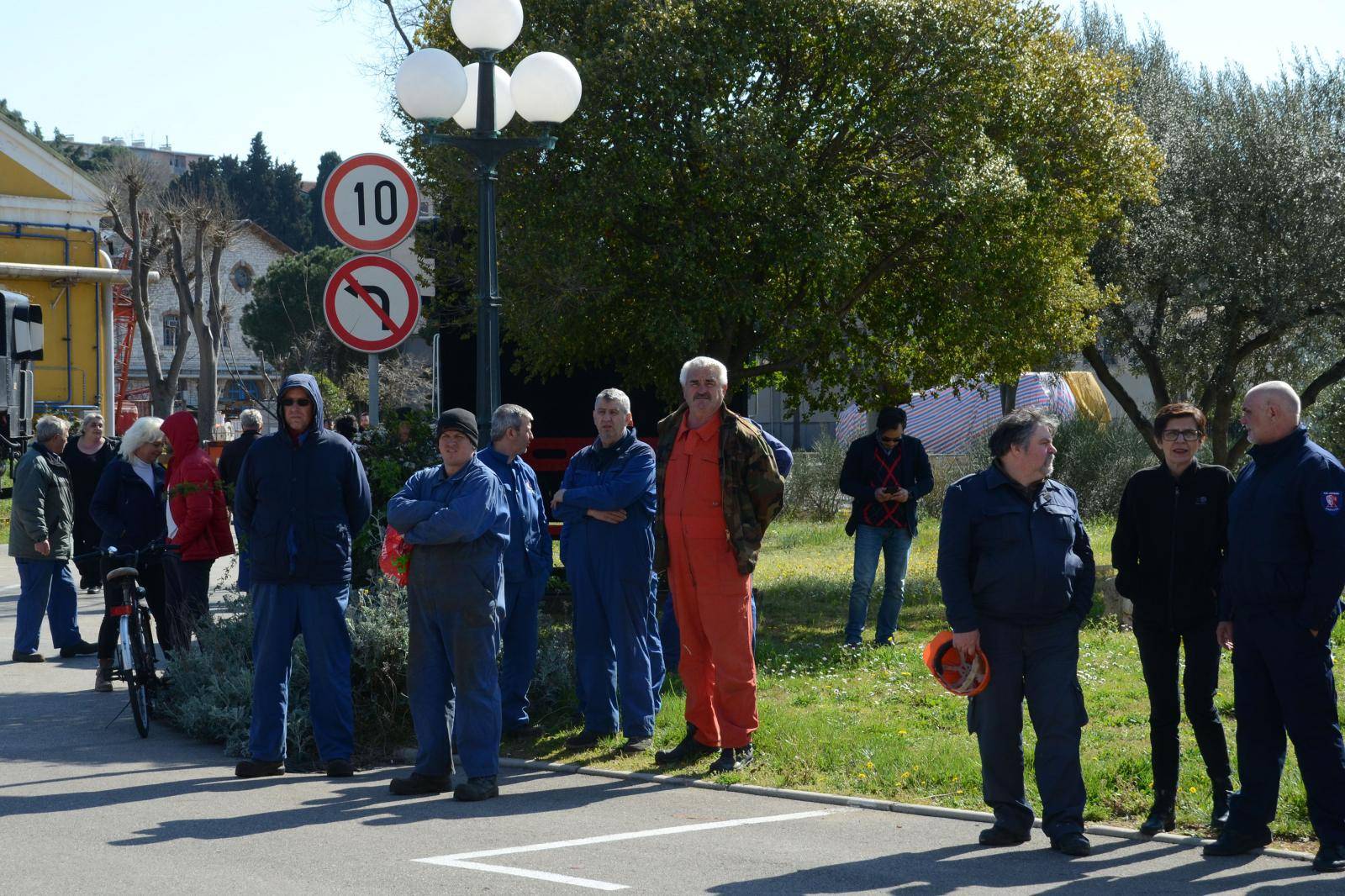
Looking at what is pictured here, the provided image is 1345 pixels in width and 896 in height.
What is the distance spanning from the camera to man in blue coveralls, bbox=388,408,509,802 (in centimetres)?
707

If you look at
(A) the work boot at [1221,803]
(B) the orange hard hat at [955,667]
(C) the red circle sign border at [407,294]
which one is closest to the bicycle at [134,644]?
(C) the red circle sign border at [407,294]

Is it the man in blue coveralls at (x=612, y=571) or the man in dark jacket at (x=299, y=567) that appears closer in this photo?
the man in dark jacket at (x=299, y=567)

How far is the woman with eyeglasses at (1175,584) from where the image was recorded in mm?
6328

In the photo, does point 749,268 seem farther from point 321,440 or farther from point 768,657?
point 321,440

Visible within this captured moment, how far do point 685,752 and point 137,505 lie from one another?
4.59 m

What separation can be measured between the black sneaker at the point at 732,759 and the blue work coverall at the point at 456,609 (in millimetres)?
1190

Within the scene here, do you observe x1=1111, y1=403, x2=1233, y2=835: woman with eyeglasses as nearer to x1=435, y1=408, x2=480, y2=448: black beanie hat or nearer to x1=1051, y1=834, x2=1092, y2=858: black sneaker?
x1=1051, y1=834, x2=1092, y2=858: black sneaker

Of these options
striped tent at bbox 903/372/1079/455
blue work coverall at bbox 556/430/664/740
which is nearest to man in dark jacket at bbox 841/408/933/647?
blue work coverall at bbox 556/430/664/740

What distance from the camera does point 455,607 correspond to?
280 inches

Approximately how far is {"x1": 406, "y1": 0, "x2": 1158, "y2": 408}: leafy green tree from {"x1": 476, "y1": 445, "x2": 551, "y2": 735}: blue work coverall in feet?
13.8

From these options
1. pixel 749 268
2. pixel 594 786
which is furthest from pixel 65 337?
pixel 594 786

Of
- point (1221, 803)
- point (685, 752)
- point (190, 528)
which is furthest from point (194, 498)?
point (1221, 803)

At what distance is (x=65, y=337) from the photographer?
2630 cm

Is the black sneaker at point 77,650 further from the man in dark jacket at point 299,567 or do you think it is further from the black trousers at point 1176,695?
the black trousers at point 1176,695
